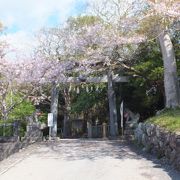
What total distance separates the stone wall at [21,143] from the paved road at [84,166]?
0.92 feet

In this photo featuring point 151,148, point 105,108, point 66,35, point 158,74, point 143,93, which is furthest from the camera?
point 105,108

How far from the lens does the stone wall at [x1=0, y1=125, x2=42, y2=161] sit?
1437 cm

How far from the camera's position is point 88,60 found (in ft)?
70.7

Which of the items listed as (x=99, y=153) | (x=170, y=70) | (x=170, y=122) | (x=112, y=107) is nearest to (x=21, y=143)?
(x=99, y=153)

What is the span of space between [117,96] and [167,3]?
467 inches

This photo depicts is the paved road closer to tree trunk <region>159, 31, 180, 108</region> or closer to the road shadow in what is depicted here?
the road shadow

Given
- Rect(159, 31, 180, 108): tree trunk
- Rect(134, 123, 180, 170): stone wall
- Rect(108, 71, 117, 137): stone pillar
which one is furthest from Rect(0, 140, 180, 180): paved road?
Rect(108, 71, 117, 137): stone pillar

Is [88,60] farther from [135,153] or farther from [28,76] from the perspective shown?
[135,153]

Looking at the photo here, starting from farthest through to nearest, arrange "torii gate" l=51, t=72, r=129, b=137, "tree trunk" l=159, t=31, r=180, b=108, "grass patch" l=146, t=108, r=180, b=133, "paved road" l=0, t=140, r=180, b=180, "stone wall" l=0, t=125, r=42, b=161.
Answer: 1. "torii gate" l=51, t=72, r=129, b=137
2. "tree trunk" l=159, t=31, r=180, b=108
3. "stone wall" l=0, t=125, r=42, b=161
4. "grass patch" l=146, t=108, r=180, b=133
5. "paved road" l=0, t=140, r=180, b=180

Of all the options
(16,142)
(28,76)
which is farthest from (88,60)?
(16,142)

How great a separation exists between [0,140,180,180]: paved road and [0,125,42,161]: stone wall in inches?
11.0

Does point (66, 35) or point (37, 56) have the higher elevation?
point (66, 35)

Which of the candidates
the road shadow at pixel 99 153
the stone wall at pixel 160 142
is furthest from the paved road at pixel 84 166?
the stone wall at pixel 160 142

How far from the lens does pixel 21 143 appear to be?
17203 mm
